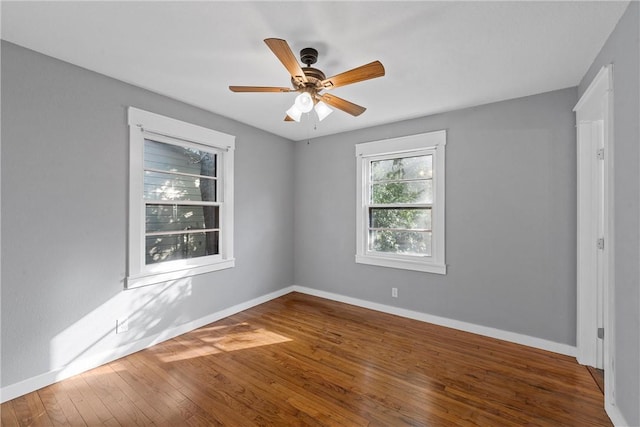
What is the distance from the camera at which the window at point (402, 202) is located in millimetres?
3405

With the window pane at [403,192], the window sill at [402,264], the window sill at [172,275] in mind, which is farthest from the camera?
the window pane at [403,192]

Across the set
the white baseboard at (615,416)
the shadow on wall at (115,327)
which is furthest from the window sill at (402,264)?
the shadow on wall at (115,327)

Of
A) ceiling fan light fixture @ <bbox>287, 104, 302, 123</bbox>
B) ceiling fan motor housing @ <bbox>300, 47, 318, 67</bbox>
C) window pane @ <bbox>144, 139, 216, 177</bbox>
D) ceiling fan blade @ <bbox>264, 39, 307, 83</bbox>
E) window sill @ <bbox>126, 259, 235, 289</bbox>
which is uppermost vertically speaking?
ceiling fan motor housing @ <bbox>300, 47, 318, 67</bbox>

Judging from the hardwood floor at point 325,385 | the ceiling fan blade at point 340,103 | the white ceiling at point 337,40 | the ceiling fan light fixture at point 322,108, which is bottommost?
the hardwood floor at point 325,385

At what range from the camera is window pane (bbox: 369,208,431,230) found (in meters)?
3.56

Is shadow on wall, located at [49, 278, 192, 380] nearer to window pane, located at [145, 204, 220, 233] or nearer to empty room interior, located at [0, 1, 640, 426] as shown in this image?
empty room interior, located at [0, 1, 640, 426]

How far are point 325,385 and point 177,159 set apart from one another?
2783 millimetres

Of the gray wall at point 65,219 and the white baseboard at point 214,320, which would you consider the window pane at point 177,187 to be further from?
the white baseboard at point 214,320

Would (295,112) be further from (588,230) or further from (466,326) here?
(466,326)

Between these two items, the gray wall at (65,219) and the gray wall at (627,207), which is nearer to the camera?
the gray wall at (627,207)

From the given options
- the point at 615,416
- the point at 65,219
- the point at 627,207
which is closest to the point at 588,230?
the point at 627,207

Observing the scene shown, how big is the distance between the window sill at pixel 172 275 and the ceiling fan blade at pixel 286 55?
2421 mm

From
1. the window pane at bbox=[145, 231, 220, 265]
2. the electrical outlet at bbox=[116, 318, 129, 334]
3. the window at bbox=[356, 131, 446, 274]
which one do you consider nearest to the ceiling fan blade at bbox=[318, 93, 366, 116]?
the window at bbox=[356, 131, 446, 274]

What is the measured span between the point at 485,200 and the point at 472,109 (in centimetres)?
107
